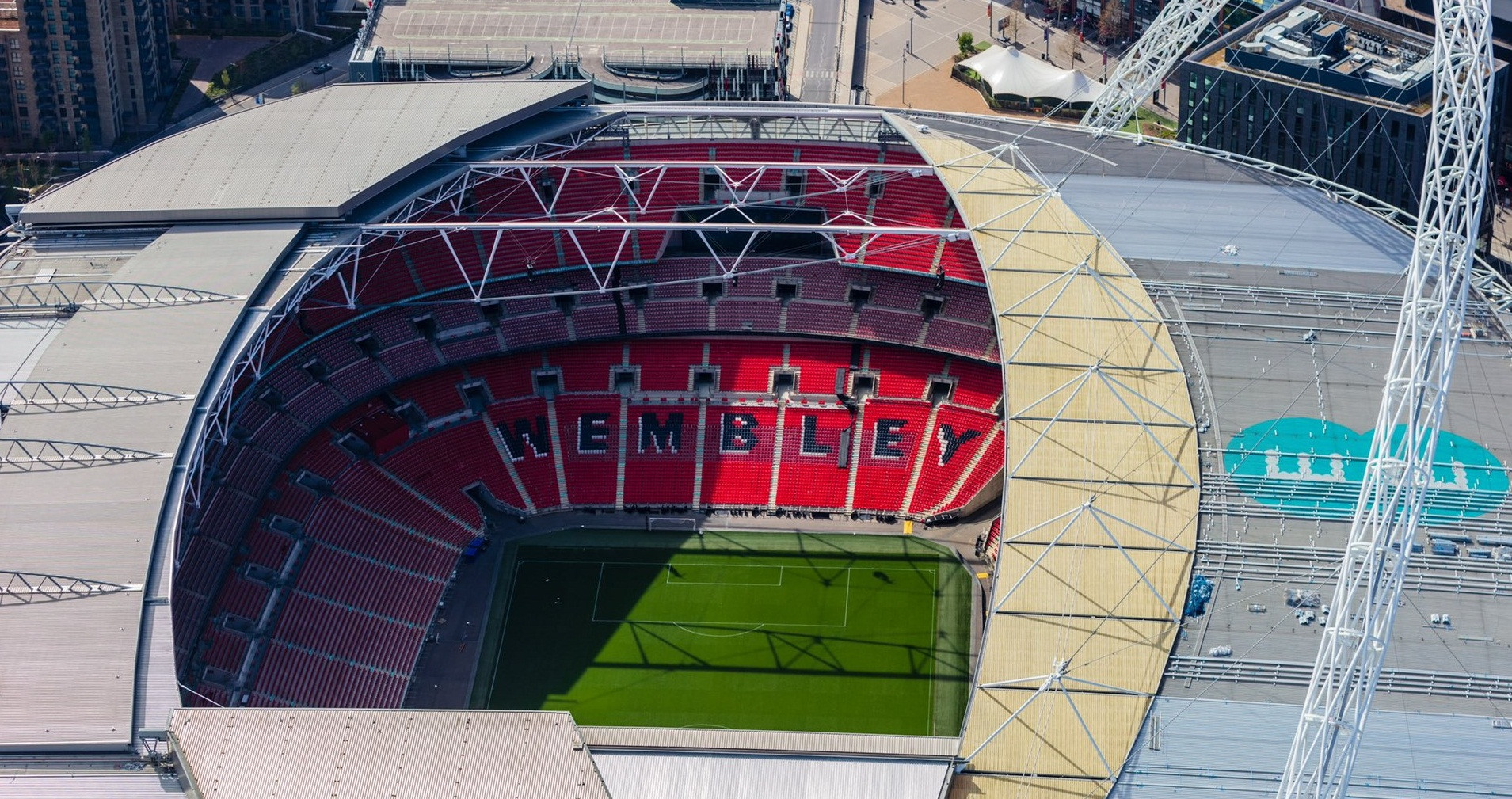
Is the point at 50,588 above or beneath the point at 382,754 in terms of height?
above

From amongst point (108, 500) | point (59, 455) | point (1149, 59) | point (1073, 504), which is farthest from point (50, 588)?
point (1149, 59)

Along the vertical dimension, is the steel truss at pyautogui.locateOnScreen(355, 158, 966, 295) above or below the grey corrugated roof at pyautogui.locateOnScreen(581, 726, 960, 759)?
above

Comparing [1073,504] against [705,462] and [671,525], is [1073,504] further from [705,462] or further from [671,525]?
[671,525]

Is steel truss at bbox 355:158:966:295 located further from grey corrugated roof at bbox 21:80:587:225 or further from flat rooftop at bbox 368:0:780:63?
flat rooftop at bbox 368:0:780:63

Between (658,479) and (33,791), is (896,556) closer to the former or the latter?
(658,479)

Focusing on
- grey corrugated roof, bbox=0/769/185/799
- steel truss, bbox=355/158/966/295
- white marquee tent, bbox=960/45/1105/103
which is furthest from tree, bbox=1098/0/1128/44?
grey corrugated roof, bbox=0/769/185/799

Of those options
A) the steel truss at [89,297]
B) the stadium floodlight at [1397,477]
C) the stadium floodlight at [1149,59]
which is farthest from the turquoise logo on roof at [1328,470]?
the steel truss at [89,297]
